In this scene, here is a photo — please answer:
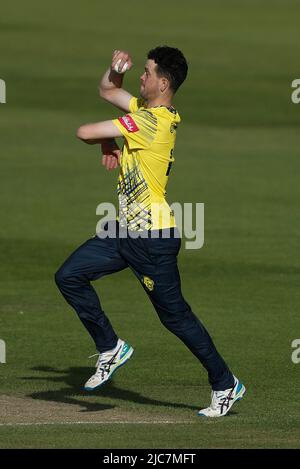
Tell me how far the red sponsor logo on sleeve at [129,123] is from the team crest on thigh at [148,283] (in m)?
1.21

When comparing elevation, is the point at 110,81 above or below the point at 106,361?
above

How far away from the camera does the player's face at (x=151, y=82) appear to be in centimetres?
1134

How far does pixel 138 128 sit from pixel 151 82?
0.45 metres

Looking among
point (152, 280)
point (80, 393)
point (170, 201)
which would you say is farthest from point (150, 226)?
point (170, 201)

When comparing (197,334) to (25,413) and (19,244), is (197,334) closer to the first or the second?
(25,413)

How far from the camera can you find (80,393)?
12.8 metres

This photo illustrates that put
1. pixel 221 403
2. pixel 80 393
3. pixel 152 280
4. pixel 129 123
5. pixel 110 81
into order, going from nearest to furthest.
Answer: pixel 129 123 < pixel 152 280 < pixel 221 403 < pixel 110 81 < pixel 80 393

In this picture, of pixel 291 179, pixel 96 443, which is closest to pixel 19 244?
pixel 291 179

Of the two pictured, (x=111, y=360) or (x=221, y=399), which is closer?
(x=221, y=399)

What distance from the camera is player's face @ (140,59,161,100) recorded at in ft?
37.2

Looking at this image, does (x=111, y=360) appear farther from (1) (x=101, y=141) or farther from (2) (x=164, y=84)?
(2) (x=164, y=84)

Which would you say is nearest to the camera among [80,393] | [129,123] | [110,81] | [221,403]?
[129,123]

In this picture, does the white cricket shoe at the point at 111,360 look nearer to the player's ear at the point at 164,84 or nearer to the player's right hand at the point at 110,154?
the player's right hand at the point at 110,154

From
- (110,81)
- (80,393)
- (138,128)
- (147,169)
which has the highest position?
(110,81)
